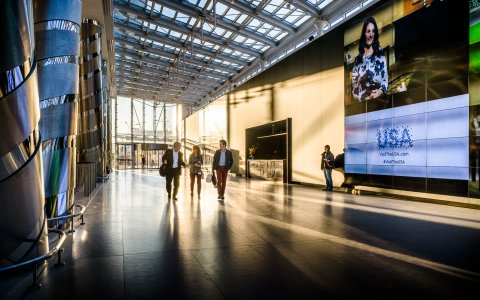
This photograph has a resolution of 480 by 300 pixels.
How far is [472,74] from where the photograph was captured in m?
7.05

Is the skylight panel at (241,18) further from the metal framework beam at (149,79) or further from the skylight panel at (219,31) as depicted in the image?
the metal framework beam at (149,79)

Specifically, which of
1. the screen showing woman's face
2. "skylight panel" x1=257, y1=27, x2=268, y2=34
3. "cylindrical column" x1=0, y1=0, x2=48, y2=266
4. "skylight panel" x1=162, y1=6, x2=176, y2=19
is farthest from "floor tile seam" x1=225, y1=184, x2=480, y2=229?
"skylight panel" x1=162, y1=6, x2=176, y2=19

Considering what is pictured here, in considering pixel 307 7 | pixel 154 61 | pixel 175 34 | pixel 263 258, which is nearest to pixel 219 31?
pixel 175 34

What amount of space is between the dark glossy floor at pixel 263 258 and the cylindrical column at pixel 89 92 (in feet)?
11.4

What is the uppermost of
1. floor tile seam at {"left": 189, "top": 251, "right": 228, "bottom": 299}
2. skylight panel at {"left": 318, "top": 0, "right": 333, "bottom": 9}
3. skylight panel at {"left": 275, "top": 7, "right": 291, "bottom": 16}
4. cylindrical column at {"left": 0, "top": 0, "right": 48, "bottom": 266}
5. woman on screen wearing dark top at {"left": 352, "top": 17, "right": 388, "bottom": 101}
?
skylight panel at {"left": 275, "top": 7, "right": 291, "bottom": 16}

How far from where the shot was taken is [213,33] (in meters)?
20.3

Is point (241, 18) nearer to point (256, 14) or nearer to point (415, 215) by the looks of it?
point (256, 14)

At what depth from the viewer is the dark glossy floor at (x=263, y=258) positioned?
2.45 m

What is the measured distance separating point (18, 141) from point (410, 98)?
8858 mm

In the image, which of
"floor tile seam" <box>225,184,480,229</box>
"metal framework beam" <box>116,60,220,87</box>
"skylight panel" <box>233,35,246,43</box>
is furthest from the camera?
"metal framework beam" <box>116,60,220,87</box>

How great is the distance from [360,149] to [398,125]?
1611 mm

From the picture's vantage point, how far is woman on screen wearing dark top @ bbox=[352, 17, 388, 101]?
969 cm

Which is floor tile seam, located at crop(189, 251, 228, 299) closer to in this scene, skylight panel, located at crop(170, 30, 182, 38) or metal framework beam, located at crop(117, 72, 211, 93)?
skylight panel, located at crop(170, 30, 182, 38)

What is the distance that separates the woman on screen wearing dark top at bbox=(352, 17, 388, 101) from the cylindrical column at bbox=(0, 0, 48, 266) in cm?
919
